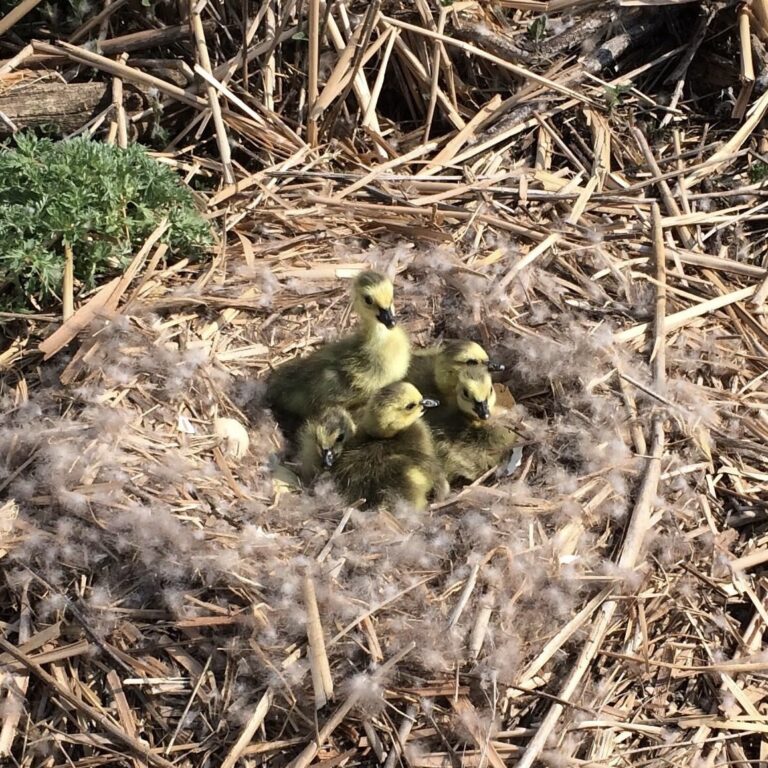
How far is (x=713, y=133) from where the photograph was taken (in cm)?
411

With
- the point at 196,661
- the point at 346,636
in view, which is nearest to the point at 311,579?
the point at 346,636

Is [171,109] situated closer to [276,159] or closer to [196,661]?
[276,159]

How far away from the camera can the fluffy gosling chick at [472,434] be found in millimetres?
3164

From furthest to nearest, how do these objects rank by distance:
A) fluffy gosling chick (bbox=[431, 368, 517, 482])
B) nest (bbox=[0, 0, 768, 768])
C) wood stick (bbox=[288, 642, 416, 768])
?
fluffy gosling chick (bbox=[431, 368, 517, 482]) < nest (bbox=[0, 0, 768, 768]) < wood stick (bbox=[288, 642, 416, 768])

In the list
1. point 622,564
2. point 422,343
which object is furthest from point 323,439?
point 622,564

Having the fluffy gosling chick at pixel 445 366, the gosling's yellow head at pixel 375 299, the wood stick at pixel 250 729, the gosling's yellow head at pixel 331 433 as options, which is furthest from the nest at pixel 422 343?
the gosling's yellow head at pixel 375 299

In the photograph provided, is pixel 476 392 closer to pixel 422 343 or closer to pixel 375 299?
pixel 375 299

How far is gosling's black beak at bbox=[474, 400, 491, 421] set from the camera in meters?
3.17

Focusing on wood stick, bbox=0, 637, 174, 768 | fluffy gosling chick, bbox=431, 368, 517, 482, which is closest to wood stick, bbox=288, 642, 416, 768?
wood stick, bbox=0, 637, 174, 768

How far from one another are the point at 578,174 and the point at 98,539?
2.33 meters

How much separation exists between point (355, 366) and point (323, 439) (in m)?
0.28

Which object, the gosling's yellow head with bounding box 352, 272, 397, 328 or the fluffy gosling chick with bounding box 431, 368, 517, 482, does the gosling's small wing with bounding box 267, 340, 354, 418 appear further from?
the fluffy gosling chick with bounding box 431, 368, 517, 482

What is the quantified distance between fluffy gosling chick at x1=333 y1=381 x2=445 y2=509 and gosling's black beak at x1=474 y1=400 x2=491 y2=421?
5.5 inches

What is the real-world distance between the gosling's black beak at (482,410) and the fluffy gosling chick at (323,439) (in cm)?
40
